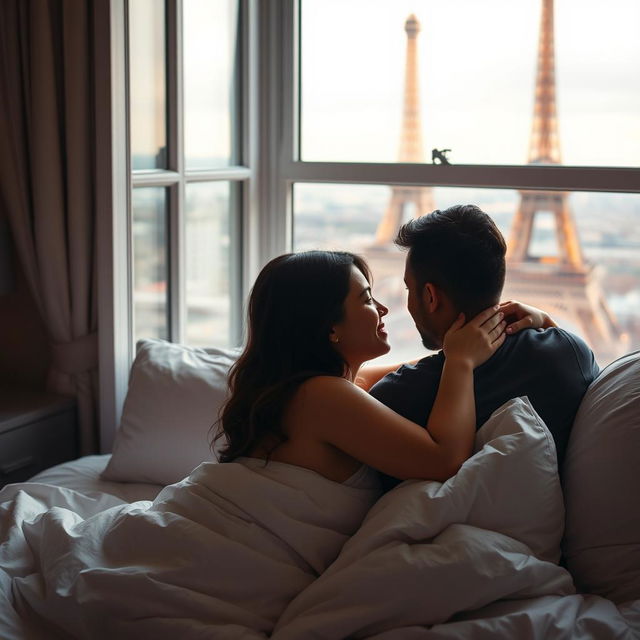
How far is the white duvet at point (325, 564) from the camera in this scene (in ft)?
4.47

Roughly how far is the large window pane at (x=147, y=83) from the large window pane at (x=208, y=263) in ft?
0.61

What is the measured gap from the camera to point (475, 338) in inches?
64.9

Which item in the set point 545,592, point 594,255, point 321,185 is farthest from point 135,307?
point 545,592

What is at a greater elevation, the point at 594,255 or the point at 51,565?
the point at 594,255

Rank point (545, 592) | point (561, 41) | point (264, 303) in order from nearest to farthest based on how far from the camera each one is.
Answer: point (545, 592) → point (264, 303) → point (561, 41)

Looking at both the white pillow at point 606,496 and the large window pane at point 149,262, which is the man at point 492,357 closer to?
the white pillow at point 606,496

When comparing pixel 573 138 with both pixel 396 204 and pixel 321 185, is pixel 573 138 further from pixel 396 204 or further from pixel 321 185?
pixel 321 185

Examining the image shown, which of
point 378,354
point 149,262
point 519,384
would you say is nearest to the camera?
point 519,384

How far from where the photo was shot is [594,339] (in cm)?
259

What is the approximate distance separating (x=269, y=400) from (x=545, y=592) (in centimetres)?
58

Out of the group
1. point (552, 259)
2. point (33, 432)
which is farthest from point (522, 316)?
point (33, 432)

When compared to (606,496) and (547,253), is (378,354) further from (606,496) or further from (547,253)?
(547,253)

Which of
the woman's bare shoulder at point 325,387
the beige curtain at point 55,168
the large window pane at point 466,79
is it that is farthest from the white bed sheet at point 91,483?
the large window pane at point 466,79

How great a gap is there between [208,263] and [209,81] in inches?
22.1
